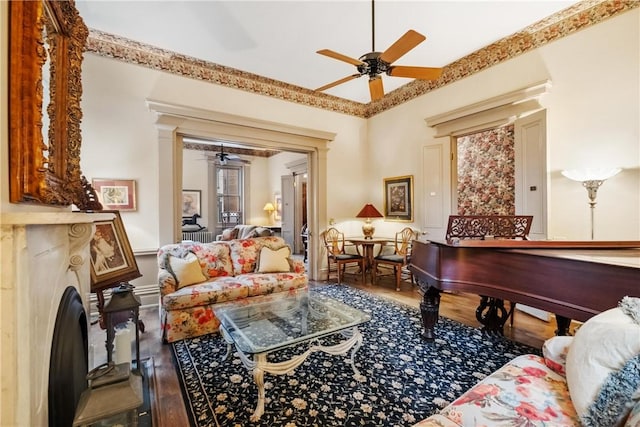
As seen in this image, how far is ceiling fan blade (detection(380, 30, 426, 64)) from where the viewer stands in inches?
85.6

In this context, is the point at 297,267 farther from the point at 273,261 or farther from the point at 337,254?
the point at 337,254

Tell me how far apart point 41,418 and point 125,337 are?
33.8 inches

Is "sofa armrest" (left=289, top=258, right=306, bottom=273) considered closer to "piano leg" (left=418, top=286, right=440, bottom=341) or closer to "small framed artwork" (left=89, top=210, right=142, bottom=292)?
"piano leg" (left=418, top=286, right=440, bottom=341)

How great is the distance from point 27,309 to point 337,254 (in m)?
4.41

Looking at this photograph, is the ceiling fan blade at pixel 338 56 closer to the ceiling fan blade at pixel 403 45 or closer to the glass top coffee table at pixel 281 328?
the ceiling fan blade at pixel 403 45

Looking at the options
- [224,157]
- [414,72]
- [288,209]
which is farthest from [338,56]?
[288,209]

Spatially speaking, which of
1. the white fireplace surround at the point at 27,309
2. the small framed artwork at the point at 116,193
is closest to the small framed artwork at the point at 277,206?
the small framed artwork at the point at 116,193

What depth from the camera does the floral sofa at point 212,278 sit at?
8.92 feet

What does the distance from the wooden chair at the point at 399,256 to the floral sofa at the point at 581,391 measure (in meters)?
3.19

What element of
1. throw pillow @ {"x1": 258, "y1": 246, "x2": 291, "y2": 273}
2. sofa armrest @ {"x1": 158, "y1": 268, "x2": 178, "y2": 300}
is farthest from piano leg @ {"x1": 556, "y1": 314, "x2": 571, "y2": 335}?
sofa armrest @ {"x1": 158, "y1": 268, "x2": 178, "y2": 300}

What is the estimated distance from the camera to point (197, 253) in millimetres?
3453

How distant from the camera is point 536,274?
5.79ft

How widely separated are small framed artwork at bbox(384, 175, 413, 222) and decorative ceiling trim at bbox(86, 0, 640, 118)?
146 cm

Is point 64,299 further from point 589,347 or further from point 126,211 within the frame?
point 126,211
